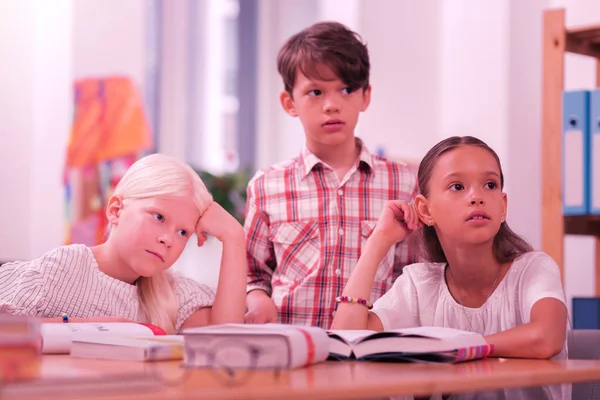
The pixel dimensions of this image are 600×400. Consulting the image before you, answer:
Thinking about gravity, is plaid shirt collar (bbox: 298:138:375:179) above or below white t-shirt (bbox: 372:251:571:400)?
above

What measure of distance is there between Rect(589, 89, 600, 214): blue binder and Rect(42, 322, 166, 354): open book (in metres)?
1.75

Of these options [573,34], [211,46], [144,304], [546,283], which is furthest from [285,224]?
[211,46]

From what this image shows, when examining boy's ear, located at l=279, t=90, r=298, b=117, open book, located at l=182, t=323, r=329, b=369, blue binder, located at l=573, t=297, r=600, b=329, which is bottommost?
blue binder, located at l=573, t=297, r=600, b=329

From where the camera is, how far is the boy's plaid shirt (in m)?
2.06

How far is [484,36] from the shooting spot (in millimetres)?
3395

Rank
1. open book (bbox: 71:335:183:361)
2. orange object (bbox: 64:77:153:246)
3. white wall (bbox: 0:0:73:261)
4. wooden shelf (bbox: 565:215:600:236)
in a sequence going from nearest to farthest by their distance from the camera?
open book (bbox: 71:335:183:361) < wooden shelf (bbox: 565:215:600:236) < white wall (bbox: 0:0:73:261) < orange object (bbox: 64:77:153:246)

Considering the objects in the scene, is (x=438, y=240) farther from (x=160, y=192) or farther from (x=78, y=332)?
(x=78, y=332)

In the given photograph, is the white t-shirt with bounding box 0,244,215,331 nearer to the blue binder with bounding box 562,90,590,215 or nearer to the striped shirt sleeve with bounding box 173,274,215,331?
the striped shirt sleeve with bounding box 173,274,215,331

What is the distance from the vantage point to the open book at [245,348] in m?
1.02

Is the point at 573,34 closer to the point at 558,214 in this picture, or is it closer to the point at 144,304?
the point at 558,214

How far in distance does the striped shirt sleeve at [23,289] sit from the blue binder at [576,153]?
1741 millimetres

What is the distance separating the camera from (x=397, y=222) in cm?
178

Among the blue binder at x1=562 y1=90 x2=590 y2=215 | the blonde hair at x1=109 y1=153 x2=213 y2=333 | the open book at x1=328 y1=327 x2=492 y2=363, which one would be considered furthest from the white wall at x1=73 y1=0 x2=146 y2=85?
the open book at x1=328 y1=327 x2=492 y2=363

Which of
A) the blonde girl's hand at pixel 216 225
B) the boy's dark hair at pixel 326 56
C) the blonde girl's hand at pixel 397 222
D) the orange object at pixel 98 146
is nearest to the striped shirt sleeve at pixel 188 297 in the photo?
the blonde girl's hand at pixel 216 225
